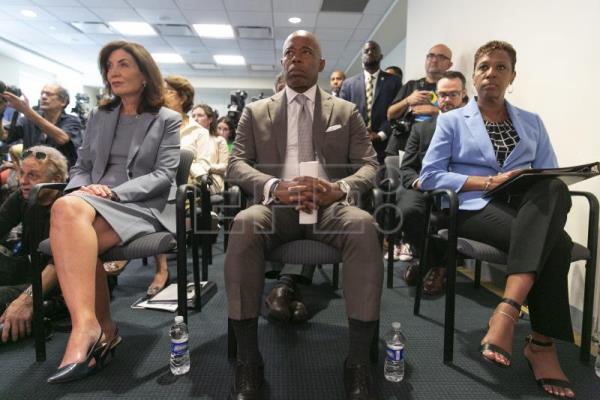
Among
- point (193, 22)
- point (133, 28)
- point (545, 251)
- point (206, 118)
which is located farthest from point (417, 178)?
point (133, 28)

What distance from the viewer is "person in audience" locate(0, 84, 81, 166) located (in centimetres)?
244

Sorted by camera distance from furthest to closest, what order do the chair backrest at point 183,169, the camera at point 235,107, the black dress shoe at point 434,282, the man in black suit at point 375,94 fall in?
the camera at point 235,107
the man in black suit at point 375,94
the black dress shoe at point 434,282
the chair backrest at point 183,169

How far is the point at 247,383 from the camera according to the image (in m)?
1.20

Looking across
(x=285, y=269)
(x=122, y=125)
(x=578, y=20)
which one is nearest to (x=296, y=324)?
(x=285, y=269)

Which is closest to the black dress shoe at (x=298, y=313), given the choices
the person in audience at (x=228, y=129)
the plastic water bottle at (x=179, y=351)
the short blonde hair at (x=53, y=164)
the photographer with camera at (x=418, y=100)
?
the plastic water bottle at (x=179, y=351)

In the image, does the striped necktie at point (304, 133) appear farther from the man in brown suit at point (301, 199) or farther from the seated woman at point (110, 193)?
the seated woman at point (110, 193)

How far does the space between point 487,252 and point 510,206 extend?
0.79 ft

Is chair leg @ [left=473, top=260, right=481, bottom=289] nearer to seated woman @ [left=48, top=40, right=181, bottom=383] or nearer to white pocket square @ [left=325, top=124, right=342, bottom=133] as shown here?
white pocket square @ [left=325, top=124, right=342, bottom=133]

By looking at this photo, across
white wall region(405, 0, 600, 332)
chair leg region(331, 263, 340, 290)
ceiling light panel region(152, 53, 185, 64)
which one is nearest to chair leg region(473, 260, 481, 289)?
white wall region(405, 0, 600, 332)

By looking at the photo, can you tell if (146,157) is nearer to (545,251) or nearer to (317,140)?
(317,140)

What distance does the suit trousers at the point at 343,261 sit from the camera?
1.22 metres

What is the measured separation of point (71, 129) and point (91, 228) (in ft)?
5.71

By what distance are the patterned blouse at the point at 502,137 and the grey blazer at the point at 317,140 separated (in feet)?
1.80

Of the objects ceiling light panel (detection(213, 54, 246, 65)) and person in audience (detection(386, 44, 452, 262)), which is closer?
person in audience (detection(386, 44, 452, 262))
